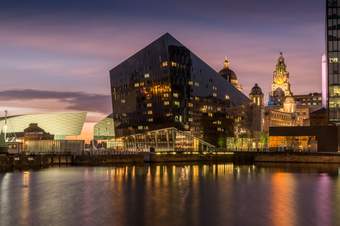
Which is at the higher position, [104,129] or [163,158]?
[104,129]

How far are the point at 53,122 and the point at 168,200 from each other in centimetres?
A: 8370

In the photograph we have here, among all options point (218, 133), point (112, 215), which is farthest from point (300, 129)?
point (112, 215)

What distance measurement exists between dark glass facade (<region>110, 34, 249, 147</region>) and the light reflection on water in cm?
3859

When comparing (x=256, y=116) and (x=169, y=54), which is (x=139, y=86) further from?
(x=256, y=116)

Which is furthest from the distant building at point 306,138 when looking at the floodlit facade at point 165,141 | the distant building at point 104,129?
the distant building at point 104,129

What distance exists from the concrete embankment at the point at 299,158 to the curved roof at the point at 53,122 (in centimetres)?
4287

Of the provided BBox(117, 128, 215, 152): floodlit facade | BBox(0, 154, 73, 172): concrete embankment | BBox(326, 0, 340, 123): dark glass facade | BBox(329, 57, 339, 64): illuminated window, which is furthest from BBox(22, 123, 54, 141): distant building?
BBox(329, 57, 339, 64): illuminated window

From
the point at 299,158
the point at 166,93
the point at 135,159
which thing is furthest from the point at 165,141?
the point at 299,158

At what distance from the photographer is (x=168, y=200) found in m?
42.1

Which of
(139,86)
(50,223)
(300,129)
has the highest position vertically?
(139,86)

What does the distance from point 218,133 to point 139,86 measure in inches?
Answer: 742

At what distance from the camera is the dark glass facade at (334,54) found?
102 metres

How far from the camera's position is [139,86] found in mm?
103500

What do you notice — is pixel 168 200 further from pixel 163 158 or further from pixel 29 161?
pixel 163 158
